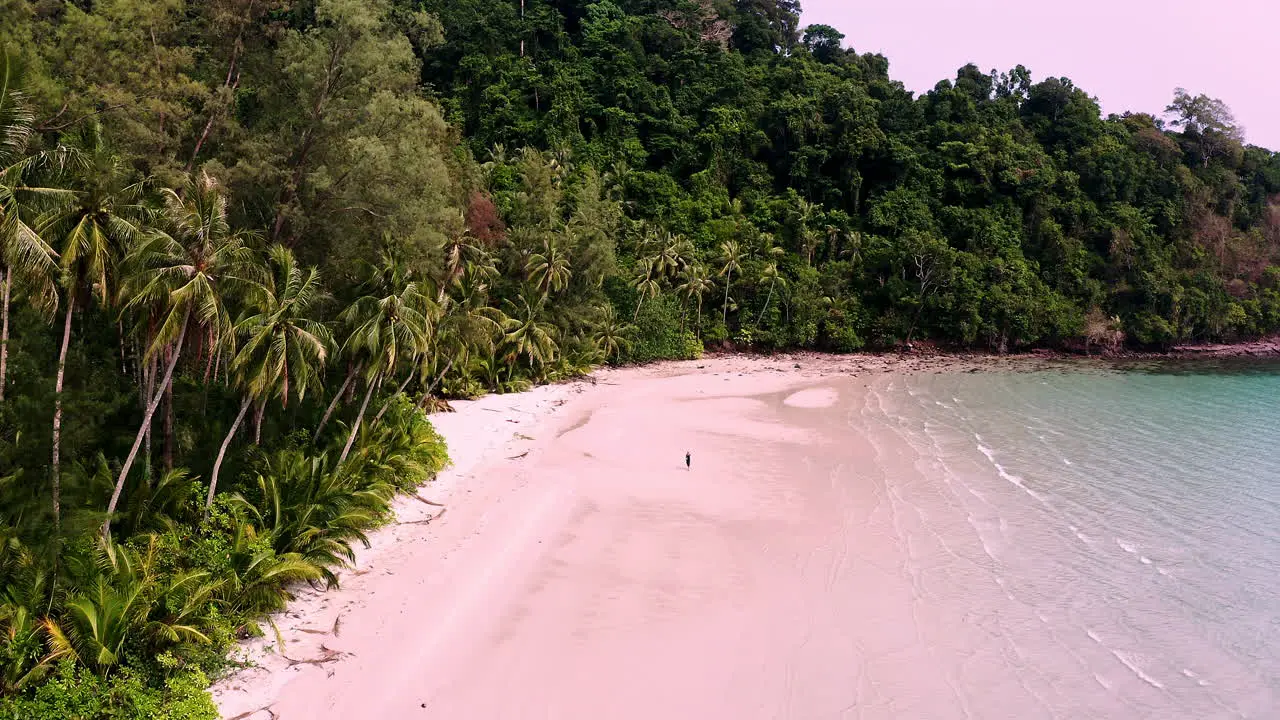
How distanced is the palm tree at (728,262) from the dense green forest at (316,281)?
0.37 metres

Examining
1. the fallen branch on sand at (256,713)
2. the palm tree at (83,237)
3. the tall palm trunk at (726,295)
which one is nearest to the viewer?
the fallen branch on sand at (256,713)

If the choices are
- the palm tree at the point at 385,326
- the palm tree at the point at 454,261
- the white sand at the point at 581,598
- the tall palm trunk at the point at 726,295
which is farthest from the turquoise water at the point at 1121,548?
the tall palm trunk at the point at 726,295

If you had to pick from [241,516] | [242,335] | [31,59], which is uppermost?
[31,59]

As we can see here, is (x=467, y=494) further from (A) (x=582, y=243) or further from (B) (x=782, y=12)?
(B) (x=782, y=12)

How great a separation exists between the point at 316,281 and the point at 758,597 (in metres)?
13.5

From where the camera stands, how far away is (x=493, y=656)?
484 inches

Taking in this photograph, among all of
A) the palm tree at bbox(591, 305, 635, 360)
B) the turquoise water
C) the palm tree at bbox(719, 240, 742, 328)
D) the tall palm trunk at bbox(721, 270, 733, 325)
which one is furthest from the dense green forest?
the turquoise water

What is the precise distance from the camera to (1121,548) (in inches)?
734

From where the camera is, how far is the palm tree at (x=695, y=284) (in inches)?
2073

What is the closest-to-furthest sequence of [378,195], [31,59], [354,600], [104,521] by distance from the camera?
[104,521] < [354,600] < [31,59] < [378,195]

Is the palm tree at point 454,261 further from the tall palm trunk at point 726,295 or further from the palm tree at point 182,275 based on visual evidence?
the tall palm trunk at point 726,295

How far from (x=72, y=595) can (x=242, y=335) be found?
264 inches

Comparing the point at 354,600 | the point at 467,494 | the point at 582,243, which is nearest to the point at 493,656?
the point at 354,600

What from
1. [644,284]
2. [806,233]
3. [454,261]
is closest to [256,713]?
[454,261]
